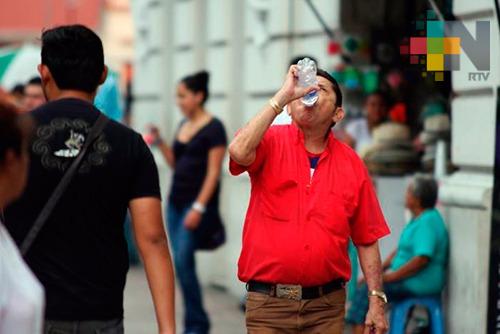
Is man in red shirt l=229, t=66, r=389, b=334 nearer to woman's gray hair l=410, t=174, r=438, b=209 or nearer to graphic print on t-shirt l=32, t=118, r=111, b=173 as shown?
graphic print on t-shirt l=32, t=118, r=111, b=173

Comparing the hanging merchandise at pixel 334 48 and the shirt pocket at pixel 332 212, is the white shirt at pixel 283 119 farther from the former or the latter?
the hanging merchandise at pixel 334 48

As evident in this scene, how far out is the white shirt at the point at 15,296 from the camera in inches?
118

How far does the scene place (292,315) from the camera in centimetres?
560

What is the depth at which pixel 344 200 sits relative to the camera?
563 centimetres

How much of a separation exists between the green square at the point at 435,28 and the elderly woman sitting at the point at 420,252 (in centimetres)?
101

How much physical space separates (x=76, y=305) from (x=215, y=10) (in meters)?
8.90

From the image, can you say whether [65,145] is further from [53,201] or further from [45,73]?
[45,73]

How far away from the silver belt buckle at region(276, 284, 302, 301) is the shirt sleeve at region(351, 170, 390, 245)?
39cm

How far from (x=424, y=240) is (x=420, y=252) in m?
0.09

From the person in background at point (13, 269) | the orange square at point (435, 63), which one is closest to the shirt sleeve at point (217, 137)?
the orange square at point (435, 63)

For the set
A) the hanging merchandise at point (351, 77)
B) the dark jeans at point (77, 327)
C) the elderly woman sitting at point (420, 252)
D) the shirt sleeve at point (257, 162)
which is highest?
the hanging merchandise at point (351, 77)

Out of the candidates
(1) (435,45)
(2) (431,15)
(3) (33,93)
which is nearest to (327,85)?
(1) (435,45)

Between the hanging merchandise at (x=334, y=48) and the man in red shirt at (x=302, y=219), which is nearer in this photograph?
the man in red shirt at (x=302, y=219)

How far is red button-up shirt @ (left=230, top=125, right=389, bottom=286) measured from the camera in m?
5.55
